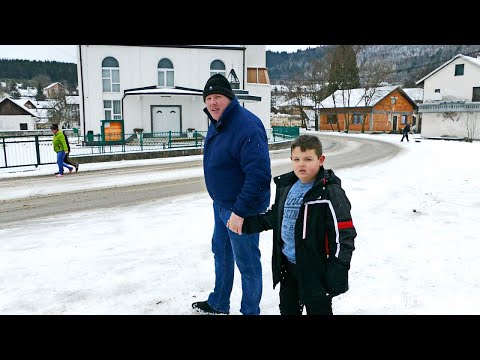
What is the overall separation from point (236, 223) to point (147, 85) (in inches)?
1093

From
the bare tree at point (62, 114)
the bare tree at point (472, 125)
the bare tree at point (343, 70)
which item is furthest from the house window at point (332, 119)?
the bare tree at point (62, 114)

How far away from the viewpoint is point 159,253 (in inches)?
214

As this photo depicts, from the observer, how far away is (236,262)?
331 centimetres

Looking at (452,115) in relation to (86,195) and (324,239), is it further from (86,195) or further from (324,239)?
(324,239)

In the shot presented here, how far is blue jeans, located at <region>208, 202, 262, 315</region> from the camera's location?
3242 millimetres

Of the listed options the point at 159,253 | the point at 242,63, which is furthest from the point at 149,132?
the point at 159,253

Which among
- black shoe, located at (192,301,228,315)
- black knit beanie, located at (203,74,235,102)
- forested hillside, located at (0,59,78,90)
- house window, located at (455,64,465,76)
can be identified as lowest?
black shoe, located at (192,301,228,315)

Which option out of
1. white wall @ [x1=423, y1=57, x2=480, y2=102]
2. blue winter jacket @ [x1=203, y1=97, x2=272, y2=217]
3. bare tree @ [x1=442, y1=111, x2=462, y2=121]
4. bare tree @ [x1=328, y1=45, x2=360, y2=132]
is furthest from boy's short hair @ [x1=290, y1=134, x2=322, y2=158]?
bare tree @ [x1=328, y1=45, x2=360, y2=132]

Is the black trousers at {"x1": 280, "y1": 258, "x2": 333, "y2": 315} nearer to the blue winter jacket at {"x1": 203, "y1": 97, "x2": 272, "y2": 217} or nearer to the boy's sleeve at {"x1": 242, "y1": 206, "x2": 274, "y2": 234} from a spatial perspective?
the boy's sleeve at {"x1": 242, "y1": 206, "x2": 274, "y2": 234}

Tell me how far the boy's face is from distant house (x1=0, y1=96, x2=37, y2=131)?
73.4 meters

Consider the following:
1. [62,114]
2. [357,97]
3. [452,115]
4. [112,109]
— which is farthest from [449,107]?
[62,114]

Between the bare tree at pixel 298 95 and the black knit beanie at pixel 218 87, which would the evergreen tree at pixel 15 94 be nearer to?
the bare tree at pixel 298 95
